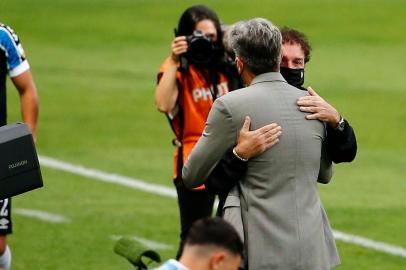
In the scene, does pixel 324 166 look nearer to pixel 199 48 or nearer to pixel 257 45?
pixel 257 45

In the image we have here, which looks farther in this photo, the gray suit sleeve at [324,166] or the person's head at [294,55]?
the person's head at [294,55]

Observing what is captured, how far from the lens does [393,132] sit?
17.8 meters

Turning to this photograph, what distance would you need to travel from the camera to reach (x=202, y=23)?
9.98m

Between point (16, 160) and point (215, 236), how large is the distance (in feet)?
8.12

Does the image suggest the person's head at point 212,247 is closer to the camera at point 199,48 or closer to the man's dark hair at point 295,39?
the man's dark hair at point 295,39

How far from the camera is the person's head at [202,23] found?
32.7ft

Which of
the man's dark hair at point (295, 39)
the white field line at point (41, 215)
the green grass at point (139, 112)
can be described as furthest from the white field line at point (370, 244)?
the man's dark hair at point (295, 39)

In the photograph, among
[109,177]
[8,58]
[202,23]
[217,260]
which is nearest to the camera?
[217,260]

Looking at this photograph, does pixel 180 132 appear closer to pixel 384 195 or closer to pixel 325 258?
A: pixel 325 258

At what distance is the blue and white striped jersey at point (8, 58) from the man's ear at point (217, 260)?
3804mm

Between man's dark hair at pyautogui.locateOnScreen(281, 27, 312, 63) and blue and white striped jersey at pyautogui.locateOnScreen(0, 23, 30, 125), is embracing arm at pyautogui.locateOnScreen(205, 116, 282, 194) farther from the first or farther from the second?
blue and white striped jersey at pyautogui.locateOnScreen(0, 23, 30, 125)

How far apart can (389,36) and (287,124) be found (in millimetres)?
19388

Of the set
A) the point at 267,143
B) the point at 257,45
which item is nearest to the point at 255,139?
the point at 267,143

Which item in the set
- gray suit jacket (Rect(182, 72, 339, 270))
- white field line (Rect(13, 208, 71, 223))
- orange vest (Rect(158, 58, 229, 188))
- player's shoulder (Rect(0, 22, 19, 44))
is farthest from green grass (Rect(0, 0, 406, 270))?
gray suit jacket (Rect(182, 72, 339, 270))
